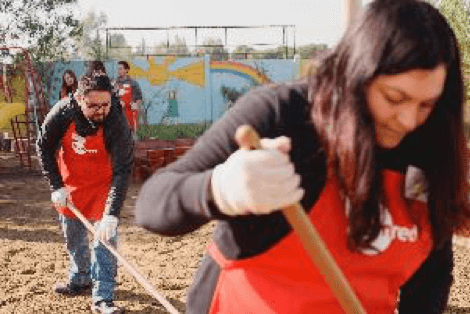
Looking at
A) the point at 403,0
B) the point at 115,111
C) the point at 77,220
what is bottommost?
the point at 77,220

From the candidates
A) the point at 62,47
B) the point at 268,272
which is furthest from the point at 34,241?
the point at 62,47

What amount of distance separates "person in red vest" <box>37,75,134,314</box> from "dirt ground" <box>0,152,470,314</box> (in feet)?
1.04

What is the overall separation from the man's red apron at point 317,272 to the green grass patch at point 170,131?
55.3 ft

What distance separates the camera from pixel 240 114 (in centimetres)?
145

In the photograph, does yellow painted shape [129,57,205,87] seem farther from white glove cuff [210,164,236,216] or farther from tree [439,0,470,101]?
white glove cuff [210,164,236,216]

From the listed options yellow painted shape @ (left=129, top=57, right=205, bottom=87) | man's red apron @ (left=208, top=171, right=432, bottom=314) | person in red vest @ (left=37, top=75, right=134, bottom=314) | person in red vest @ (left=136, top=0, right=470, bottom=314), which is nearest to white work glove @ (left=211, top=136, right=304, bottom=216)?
person in red vest @ (left=136, top=0, right=470, bottom=314)

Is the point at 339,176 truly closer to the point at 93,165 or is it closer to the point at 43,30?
the point at 93,165

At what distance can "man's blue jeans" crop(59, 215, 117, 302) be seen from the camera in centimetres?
479

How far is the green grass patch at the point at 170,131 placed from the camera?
18859 millimetres

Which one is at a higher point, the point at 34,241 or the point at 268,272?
the point at 268,272

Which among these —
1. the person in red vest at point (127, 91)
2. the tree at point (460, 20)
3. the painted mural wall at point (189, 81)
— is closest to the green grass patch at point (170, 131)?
the painted mural wall at point (189, 81)

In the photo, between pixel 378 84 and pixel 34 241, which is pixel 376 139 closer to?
pixel 378 84

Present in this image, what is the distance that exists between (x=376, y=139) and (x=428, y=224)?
0.33 meters

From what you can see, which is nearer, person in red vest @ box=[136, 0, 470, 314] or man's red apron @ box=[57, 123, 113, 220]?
person in red vest @ box=[136, 0, 470, 314]
